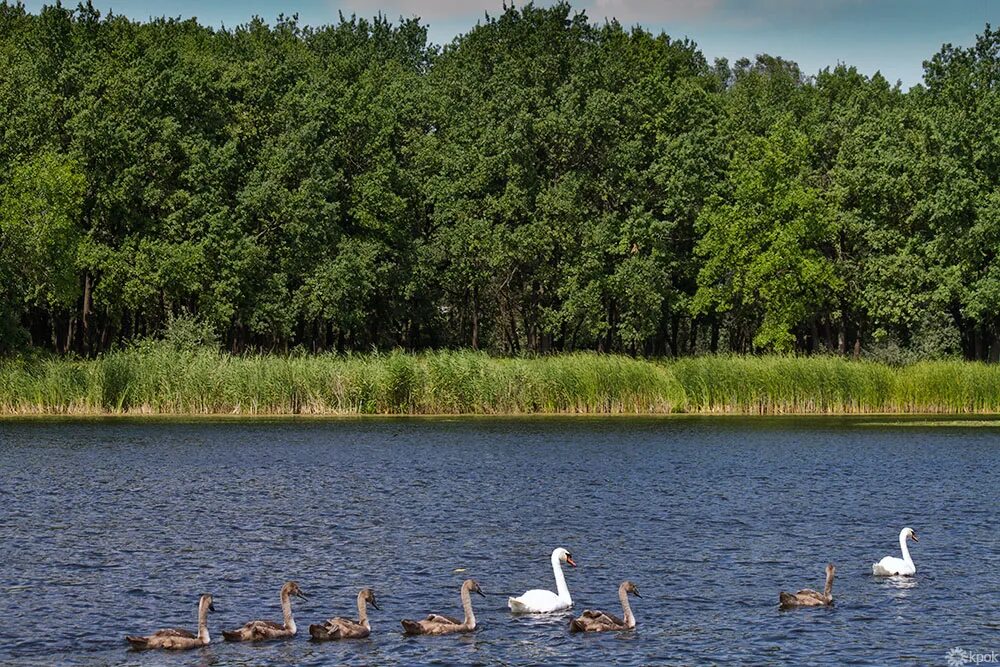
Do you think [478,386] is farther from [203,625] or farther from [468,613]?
[203,625]

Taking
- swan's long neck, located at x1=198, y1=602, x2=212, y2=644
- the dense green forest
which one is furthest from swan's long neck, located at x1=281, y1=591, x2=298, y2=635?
the dense green forest

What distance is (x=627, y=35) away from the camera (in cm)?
11394

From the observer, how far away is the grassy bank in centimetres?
6488

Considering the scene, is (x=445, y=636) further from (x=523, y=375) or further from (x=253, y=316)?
(x=253, y=316)

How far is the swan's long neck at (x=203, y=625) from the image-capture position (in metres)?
21.8

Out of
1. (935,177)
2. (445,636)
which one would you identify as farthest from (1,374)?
(935,177)

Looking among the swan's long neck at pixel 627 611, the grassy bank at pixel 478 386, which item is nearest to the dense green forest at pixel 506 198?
the grassy bank at pixel 478 386

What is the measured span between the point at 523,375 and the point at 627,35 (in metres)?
53.6

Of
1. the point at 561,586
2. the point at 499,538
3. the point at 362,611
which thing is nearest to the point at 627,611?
the point at 561,586

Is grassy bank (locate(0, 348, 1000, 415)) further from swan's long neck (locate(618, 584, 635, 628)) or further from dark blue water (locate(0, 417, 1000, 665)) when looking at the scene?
swan's long neck (locate(618, 584, 635, 628))

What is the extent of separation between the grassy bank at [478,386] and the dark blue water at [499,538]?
7910 mm

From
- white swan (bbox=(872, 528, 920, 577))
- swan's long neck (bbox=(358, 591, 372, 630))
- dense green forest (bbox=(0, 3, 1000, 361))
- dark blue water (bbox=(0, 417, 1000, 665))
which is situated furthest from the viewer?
dense green forest (bbox=(0, 3, 1000, 361))

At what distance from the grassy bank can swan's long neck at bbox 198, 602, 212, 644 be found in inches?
1692

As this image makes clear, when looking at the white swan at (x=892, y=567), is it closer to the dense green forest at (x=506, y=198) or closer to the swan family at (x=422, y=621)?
the swan family at (x=422, y=621)
